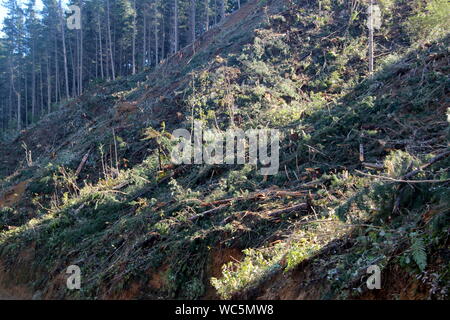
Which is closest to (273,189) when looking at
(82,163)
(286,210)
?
(286,210)

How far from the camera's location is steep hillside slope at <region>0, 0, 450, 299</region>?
4496 millimetres

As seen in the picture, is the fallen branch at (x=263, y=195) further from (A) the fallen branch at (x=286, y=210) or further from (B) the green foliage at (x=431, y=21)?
(B) the green foliage at (x=431, y=21)

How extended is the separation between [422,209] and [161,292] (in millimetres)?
4271

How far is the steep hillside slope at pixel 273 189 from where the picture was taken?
177 inches

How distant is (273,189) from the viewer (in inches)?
317

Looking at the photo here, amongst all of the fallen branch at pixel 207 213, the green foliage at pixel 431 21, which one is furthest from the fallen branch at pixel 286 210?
the green foliage at pixel 431 21

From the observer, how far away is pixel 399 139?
322 inches

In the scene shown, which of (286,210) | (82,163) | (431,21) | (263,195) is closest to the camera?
(286,210)

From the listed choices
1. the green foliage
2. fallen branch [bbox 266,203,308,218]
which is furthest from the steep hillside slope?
the green foliage

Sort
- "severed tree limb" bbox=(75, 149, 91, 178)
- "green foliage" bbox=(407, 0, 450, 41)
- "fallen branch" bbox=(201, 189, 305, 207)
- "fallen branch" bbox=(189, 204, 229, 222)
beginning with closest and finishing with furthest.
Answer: "fallen branch" bbox=(201, 189, 305, 207) < "fallen branch" bbox=(189, 204, 229, 222) < "green foliage" bbox=(407, 0, 450, 41) < "severed tree limb" bbox=(75, 149, 91, 178)

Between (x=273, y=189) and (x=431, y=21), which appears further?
(x=431, y=21)

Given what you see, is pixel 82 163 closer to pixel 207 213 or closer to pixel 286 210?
pixel 207 213

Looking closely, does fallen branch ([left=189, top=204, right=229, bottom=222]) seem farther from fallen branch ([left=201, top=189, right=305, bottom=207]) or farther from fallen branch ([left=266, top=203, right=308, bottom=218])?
fallen branch ([left=266, top=203, right=308, bottom=218])

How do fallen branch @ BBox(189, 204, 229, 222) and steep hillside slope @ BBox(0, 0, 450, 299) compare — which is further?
fallen branch @ BBox(189, 204, 229, 222)
